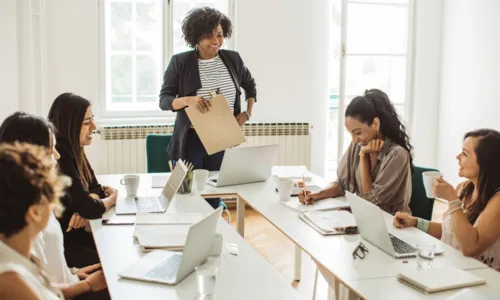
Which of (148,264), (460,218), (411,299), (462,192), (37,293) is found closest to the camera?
(37,293)

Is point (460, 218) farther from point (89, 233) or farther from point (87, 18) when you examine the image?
point (87, 18)

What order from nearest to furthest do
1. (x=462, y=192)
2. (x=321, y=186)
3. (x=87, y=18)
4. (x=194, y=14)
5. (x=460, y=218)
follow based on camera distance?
(x=460, y=218) < (x=462, y=192) < (x=321, y=186) < (x=194, y=14) < (x=87, y=18)

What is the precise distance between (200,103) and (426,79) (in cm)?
339

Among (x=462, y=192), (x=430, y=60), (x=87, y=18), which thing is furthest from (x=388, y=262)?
(x=430, y=60)

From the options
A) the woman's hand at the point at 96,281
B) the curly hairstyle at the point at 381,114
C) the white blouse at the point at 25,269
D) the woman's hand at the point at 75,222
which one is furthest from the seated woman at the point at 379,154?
the white blouse at the point at 25,269

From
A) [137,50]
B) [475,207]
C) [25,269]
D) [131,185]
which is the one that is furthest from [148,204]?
[137,50]

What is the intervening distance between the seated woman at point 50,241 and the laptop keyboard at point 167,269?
0.23m

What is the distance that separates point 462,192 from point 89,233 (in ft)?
5.36

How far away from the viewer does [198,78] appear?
12.8ft

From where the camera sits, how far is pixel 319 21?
19.8 ft

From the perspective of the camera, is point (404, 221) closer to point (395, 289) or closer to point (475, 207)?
point (475, 207)

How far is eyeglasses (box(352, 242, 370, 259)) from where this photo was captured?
2.35 meters

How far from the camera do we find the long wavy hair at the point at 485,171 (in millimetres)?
2539

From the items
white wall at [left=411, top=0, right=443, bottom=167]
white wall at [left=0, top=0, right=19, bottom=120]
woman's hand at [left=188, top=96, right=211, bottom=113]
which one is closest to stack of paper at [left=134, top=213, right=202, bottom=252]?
woman's hand at [left=188, top=96, right=211, bottom=113]
